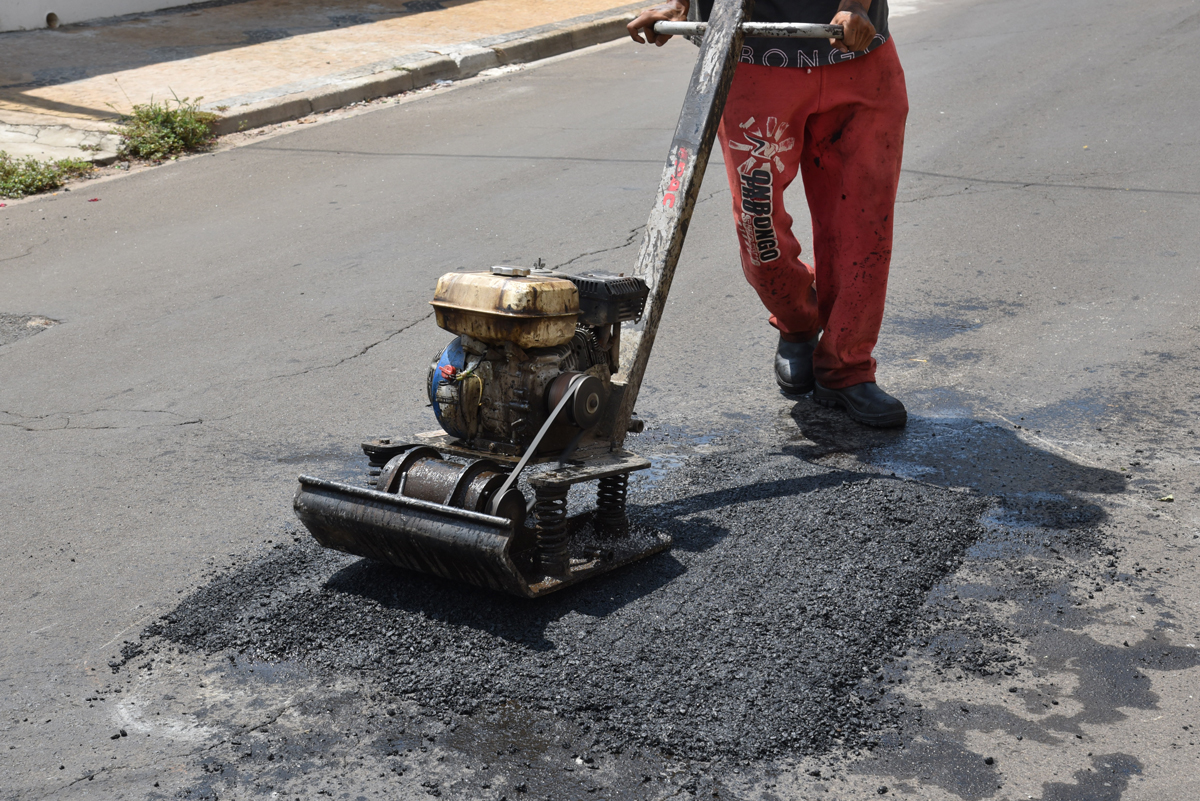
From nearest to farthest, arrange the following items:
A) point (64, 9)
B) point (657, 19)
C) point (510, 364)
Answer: point (510, 364) → point (657, 19) → point (64, 9)

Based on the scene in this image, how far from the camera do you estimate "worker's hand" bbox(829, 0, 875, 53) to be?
3.59 meters

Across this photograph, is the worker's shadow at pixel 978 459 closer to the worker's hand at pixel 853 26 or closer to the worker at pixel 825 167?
the worker at pixel 825 167

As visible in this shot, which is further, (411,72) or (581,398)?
(411,72)

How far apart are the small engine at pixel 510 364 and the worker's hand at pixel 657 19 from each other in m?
1.29

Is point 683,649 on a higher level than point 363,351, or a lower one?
lower

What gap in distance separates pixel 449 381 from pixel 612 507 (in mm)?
577

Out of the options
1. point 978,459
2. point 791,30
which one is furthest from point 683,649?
point 791,30

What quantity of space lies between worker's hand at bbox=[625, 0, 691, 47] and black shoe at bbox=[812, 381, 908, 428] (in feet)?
4.67

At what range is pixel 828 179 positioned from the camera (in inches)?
165

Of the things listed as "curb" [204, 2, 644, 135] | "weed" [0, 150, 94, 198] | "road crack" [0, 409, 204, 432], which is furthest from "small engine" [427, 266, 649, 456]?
"curb" [204, 2, 644, 135]

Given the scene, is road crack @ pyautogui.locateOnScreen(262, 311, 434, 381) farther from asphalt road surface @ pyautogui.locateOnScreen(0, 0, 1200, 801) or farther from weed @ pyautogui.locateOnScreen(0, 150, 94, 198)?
weed @ pyautogui.locateOnScreen(0, 150, 94, 198)

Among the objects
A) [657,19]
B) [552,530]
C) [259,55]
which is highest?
[259,55]

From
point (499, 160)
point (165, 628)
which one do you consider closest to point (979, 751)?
point (165, 628)

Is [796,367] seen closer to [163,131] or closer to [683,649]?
[683,649]
